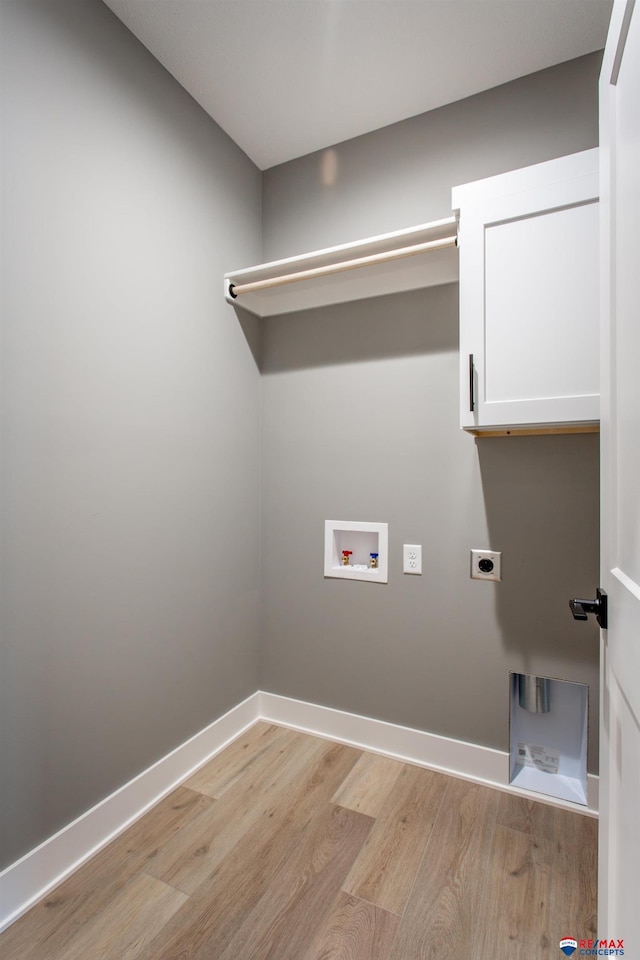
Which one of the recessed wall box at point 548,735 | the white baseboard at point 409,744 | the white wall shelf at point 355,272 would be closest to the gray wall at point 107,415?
the white wall shelf at point 355,272

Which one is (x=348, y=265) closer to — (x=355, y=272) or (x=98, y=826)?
(x=355, y=272)

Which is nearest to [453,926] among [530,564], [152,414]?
[530,564]

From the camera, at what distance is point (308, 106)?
5.93 feet

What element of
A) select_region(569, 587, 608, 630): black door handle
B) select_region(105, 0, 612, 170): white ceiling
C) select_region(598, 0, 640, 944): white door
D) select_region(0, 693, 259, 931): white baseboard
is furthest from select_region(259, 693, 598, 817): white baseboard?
select_region(105, 0, 612, 170): white ceiling

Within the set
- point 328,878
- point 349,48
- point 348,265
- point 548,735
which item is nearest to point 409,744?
point 548,735

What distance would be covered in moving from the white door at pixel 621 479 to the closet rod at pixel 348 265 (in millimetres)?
621

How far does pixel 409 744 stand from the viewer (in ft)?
6.09

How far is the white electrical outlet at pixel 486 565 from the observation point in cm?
170

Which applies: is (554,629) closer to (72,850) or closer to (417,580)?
(417,580)

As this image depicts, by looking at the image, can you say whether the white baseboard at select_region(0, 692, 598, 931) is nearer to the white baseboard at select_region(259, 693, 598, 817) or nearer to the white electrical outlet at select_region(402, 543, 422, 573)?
the white baseboard at select_region(259, 693, 598, 817)

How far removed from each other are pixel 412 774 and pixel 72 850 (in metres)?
1.14

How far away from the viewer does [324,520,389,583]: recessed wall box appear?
75.7 inches

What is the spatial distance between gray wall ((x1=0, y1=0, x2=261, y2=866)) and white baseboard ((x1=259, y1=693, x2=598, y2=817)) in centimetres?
34

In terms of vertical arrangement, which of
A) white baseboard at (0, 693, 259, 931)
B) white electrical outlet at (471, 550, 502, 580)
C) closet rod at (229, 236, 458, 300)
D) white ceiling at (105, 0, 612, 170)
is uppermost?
white ceiling at (105, 0, 612, 170)
